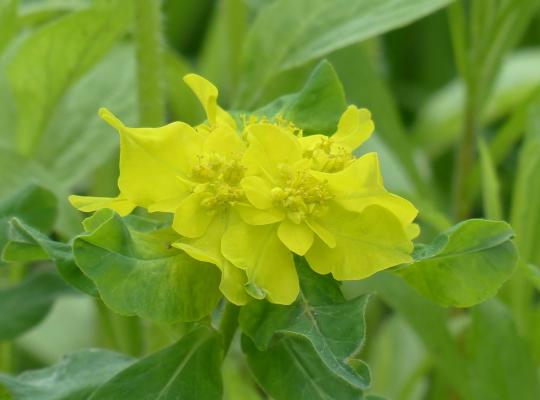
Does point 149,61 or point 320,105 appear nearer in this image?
point 320,105

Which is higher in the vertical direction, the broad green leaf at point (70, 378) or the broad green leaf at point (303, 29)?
the broad green leaf at point (303, 29)

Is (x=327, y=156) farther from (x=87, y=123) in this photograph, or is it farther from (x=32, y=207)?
(x=87, y=123)

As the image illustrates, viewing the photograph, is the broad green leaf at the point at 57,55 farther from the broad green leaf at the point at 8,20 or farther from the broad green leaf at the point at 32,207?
the broad green leaf at the point at 32,207

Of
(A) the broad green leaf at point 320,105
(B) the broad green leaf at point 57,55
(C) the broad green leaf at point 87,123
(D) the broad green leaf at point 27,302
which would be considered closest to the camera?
(A) the broad green leaf at point 320,105

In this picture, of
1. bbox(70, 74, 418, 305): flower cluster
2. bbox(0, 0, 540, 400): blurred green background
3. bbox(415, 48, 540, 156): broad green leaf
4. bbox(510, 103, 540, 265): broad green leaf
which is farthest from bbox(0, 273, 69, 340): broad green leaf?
bbox(415, 48, 540, 156): broad green leaf

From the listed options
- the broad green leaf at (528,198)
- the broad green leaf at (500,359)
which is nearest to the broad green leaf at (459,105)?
the broad green leaf at (528,198)

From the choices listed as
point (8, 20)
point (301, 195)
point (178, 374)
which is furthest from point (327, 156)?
point (8, 20)

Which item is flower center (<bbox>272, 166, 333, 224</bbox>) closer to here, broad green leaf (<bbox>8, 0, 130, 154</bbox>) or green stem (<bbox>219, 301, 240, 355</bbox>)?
green stem (<bbox>219, 301, 240, 355</bbox>)
